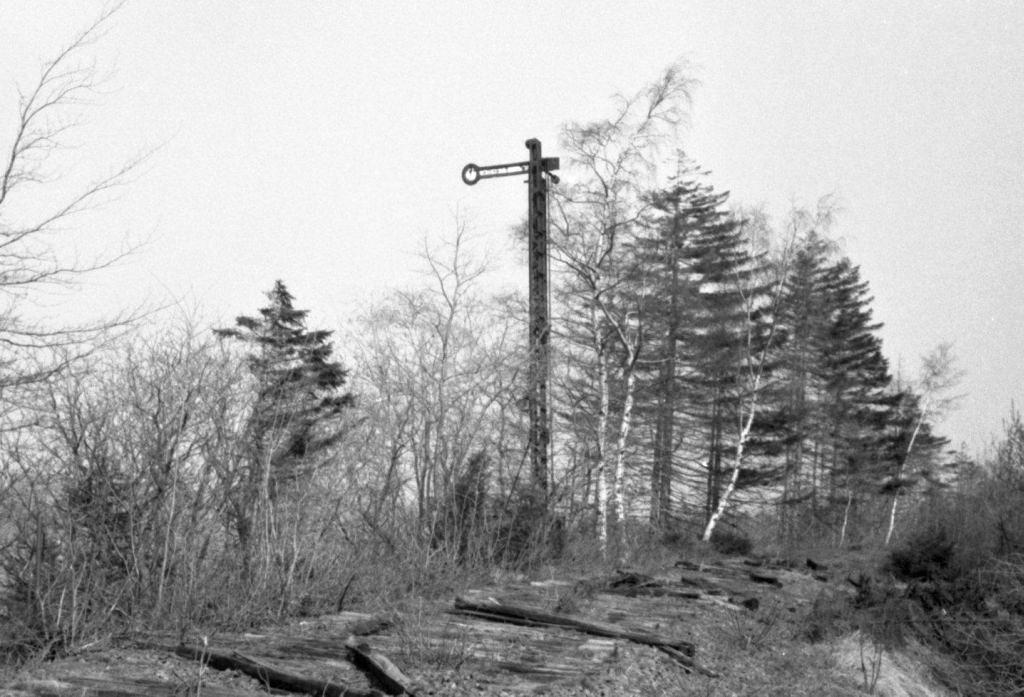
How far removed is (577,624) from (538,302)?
7165mm

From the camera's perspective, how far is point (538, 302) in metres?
14.3

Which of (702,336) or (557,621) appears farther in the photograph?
(702,336)

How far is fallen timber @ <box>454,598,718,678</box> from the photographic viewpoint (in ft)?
24.2

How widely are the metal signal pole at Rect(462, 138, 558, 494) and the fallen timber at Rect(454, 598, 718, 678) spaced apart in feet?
14.1

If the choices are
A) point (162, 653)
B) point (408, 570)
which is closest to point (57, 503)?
point (162, 653)

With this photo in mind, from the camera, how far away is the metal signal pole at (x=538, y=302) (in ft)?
41.7

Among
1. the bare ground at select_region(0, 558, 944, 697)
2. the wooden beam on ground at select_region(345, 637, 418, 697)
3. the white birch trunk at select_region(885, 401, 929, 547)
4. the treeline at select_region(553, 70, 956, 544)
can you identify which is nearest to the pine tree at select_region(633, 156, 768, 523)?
the treeline at select_region(553, 70, 956, 544)

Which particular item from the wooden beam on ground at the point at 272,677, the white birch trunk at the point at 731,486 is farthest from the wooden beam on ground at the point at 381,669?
the white birch trunk at the point at 731,486

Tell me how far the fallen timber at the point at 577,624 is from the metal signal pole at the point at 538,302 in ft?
14.1

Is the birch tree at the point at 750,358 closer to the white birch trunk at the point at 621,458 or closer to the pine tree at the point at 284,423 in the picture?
the white birch trunk at the point at 621,458

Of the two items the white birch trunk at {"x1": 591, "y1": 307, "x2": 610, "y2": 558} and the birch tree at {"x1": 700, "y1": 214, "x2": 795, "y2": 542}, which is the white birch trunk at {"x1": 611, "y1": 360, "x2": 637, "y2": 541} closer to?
the white birch trunk at {"x1": 591, "y1": 307, "x2": 610, "y2": 558}

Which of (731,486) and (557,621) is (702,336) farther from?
(557,621)

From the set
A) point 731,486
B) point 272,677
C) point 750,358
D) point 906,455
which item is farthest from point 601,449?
point 906,455

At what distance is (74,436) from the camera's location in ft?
22.7
